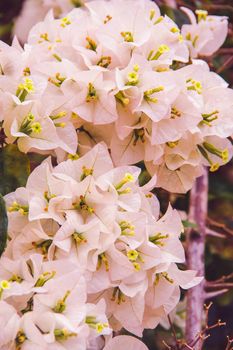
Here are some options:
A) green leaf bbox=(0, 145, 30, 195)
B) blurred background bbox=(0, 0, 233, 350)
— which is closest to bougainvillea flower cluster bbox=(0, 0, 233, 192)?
green leaf bbox=(0, 145, 30, 195)

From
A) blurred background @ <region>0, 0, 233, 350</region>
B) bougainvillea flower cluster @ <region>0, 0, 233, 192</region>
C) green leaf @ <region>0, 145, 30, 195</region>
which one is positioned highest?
bougainvillea flower cluster @ <region>0, 0, 233, 192</region>

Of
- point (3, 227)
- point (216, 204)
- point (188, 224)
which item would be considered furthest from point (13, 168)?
point (216, 204)

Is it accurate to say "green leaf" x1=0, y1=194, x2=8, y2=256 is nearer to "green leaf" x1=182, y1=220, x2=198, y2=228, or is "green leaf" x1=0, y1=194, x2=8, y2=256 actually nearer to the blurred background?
the blurred background

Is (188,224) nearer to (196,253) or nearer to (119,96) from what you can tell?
(196,253)

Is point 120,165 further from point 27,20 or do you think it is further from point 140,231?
point 27,20

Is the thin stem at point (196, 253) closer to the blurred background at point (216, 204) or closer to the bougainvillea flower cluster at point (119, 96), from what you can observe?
the blurred background at point (216, 204)
